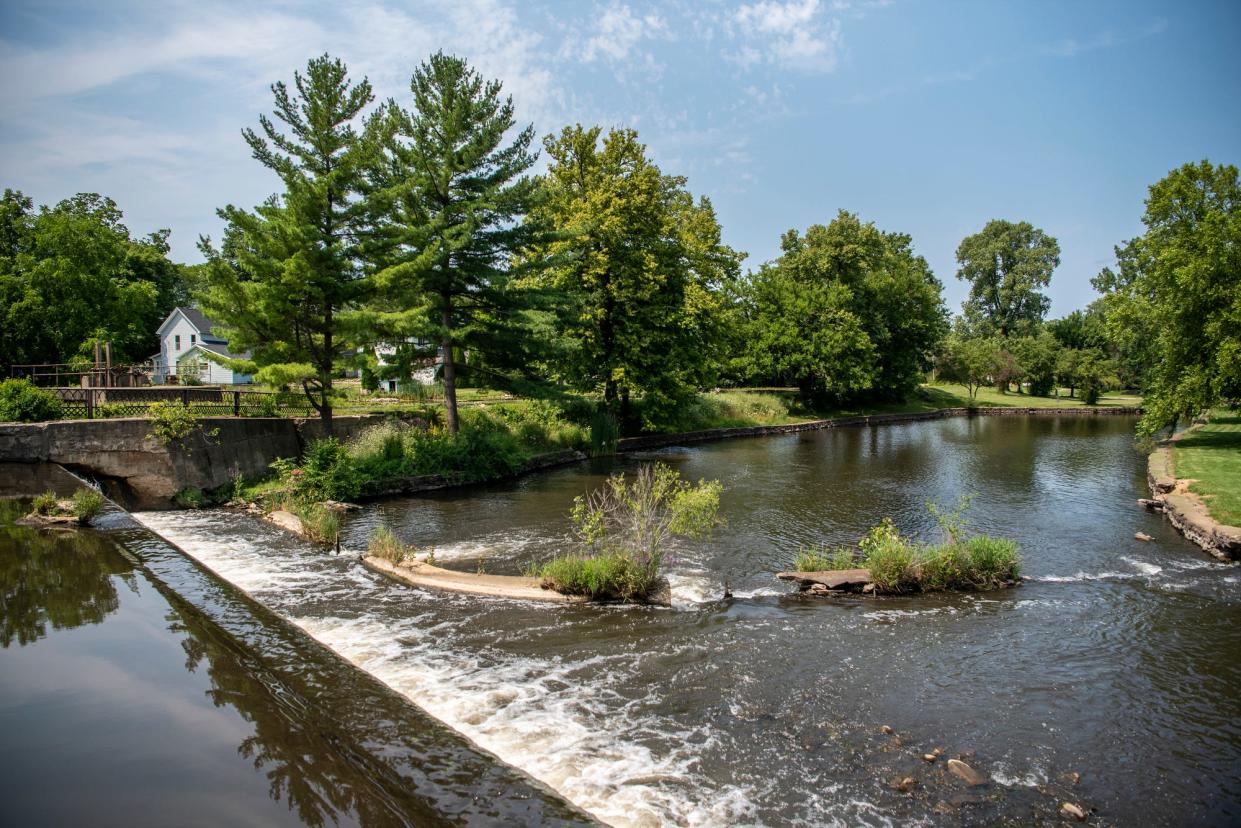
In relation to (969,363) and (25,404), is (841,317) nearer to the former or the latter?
(969,363)

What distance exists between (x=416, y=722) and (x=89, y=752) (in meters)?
2.70

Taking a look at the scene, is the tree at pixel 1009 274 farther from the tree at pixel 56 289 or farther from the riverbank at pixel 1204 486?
the tree at pixel 56 289

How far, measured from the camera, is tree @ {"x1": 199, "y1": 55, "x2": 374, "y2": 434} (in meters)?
19.0

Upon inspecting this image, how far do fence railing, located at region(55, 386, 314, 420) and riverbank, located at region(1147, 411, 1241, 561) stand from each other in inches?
904

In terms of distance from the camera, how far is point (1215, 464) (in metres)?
20.0

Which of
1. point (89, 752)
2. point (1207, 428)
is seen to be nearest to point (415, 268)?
point (89, 752)

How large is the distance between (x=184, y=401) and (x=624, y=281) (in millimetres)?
18983

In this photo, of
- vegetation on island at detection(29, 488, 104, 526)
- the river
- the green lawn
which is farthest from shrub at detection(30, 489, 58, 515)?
the green lawn

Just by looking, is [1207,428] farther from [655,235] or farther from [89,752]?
[89,752]

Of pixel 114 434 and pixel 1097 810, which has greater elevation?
pixel 114 434

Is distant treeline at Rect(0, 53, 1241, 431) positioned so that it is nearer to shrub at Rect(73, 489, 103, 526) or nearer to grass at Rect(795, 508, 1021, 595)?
shrub at Rect(73, 489, 103, 526)

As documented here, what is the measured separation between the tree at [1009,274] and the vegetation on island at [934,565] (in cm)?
7986

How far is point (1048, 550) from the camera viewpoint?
557 inches

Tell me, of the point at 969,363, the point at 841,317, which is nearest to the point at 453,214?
the point at 841,317
